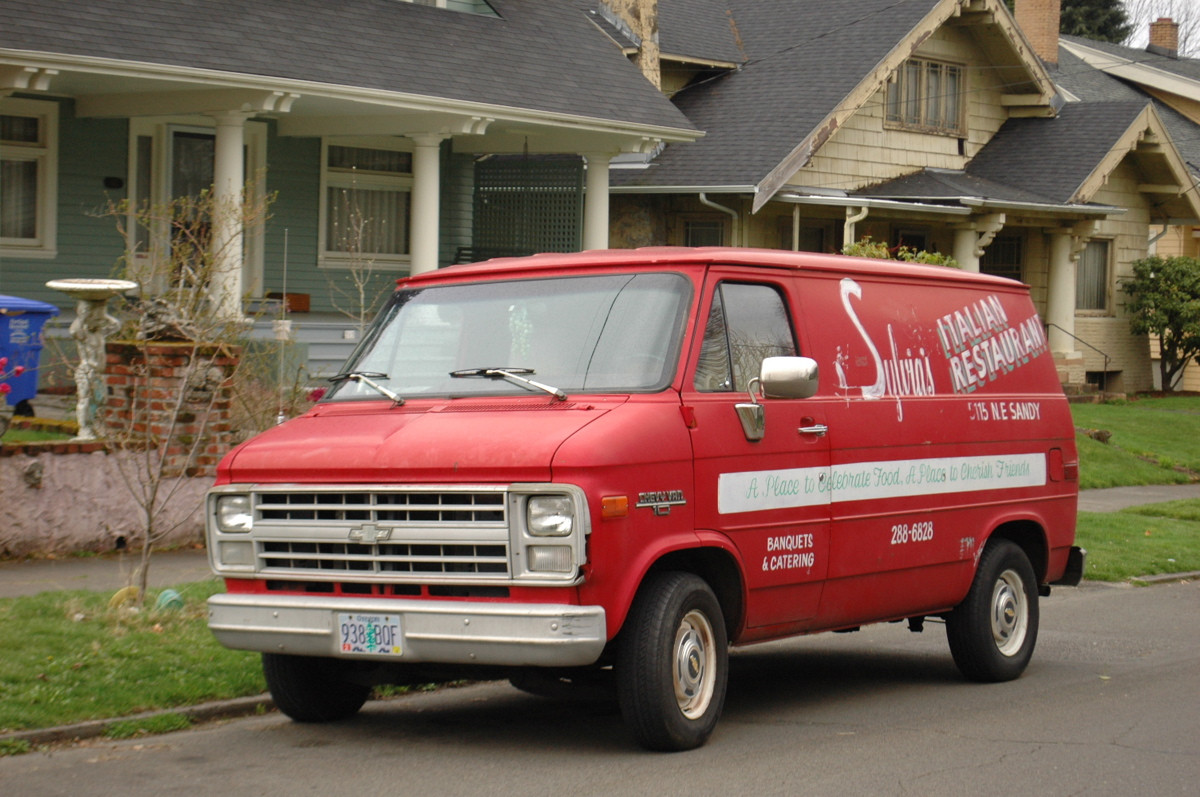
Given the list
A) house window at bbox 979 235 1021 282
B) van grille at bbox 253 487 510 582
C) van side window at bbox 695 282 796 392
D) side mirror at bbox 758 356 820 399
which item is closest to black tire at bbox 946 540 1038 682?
van side window at bbox 695 282 796 392

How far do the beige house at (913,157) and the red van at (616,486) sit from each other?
14576 millimetres

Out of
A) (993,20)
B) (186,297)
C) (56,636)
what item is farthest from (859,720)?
(993,20)

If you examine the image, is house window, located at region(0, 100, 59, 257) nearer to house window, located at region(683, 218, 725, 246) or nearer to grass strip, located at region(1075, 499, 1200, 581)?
house window, located at region(683, 218, 725, 246)

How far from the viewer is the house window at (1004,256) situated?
2914 cm

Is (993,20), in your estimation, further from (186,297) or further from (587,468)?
(587,468)

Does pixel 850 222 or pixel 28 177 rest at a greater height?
pixel 850 222

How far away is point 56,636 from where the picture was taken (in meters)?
8.18

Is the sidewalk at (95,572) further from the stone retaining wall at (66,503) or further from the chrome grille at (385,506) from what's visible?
the chrome grille at (385,506)

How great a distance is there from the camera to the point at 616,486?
6.35 m

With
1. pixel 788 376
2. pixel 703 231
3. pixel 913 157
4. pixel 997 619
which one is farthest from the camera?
pixel 913 157

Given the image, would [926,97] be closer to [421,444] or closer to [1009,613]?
[1009,613]

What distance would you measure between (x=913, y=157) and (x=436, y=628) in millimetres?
21939

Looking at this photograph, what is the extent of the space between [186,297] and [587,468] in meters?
7.47

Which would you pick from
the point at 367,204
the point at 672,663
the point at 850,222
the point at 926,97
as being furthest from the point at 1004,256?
→ the point at 672,663
